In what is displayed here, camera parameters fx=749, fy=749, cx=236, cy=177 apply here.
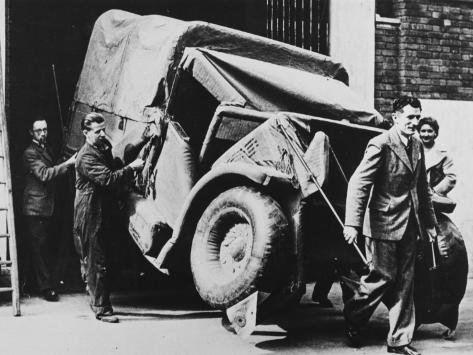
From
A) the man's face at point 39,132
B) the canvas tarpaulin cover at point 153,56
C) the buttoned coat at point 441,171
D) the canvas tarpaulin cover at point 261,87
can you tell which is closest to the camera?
the canvas tarpaulin cover at point 261,87

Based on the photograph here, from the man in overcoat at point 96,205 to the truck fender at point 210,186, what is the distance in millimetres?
740

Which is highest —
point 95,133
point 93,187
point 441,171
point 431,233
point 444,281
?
point 95,133

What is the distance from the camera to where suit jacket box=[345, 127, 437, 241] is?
614 centimetres

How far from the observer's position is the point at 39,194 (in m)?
8.79

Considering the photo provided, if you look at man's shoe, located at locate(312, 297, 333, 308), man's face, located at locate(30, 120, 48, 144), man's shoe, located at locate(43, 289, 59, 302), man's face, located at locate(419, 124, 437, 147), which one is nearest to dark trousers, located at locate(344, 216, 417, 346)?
man's face, located at locate(419, 124, 437, 147)

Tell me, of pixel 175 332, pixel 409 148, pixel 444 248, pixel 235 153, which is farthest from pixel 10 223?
pixel 444 248

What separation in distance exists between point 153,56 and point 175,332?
2.89 metres

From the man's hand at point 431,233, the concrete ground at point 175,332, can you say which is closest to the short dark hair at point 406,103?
the man's hand at point 431,233

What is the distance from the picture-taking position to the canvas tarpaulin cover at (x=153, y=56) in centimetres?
768

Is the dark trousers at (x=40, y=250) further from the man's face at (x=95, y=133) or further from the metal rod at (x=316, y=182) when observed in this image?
the metal rod at (x=316, y=182)

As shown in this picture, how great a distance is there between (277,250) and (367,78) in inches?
215

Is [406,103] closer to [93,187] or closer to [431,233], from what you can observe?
[431,233]

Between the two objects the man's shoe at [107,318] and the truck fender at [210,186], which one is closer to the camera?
the truck fender at [210,186]

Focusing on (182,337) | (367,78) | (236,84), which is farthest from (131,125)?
(367,78)
